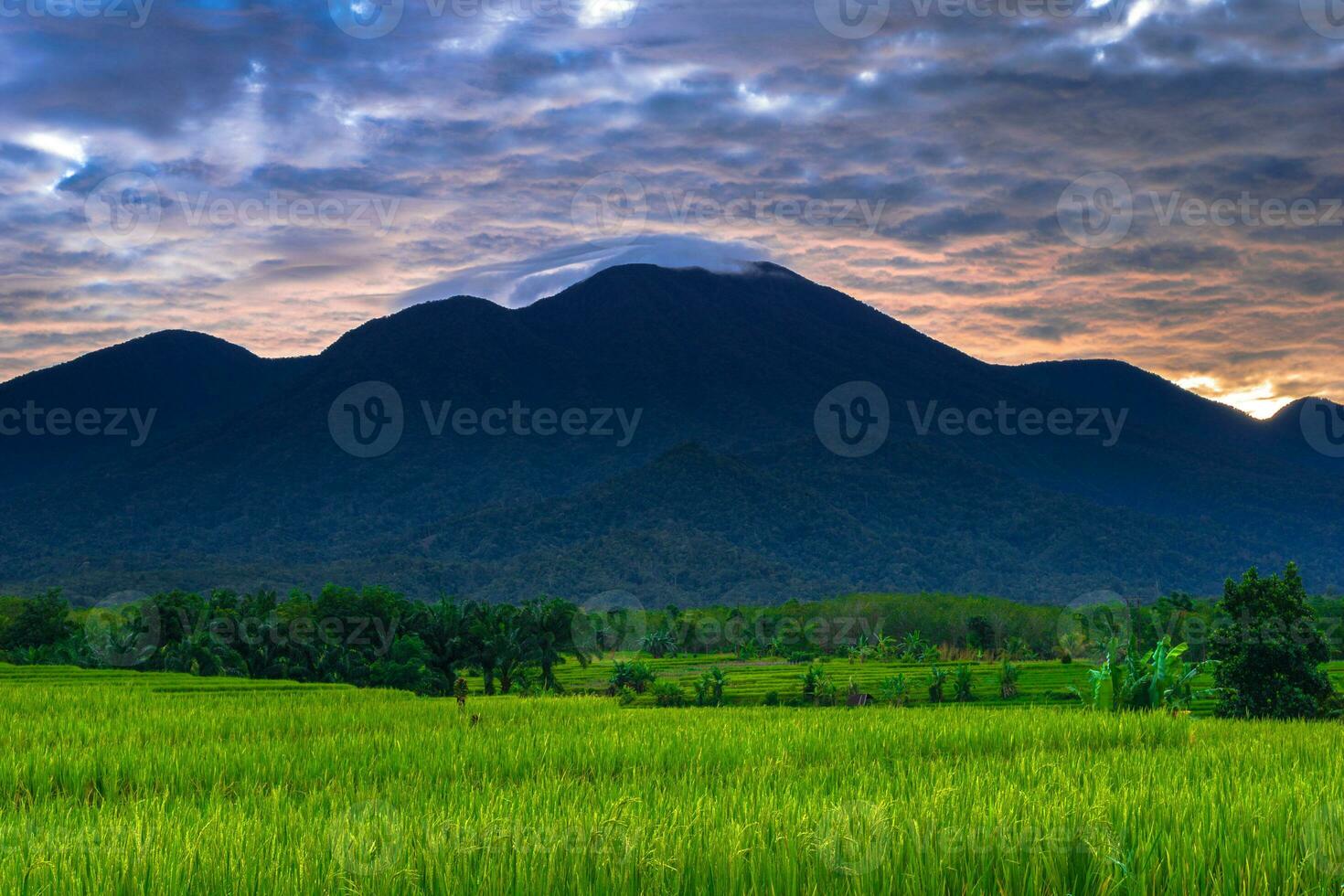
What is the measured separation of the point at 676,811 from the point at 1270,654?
35693mm

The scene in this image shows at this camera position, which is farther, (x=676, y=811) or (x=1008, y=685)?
(x=1008, y=685)

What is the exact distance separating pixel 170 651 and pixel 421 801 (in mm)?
65277

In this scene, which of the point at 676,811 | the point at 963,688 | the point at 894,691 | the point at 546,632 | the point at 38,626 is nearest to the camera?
the point at 676,811

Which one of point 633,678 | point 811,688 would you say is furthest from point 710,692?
point 633,678

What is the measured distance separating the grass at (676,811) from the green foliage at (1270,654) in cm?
1581

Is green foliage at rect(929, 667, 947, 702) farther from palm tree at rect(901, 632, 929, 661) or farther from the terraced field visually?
palm tree at rect(901, 632, 929, 661)

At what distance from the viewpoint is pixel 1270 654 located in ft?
124

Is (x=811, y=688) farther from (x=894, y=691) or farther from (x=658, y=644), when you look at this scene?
(x=658, y=644)

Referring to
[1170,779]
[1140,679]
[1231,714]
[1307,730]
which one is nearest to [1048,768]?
[1170,779]

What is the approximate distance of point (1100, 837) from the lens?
837 centimetres

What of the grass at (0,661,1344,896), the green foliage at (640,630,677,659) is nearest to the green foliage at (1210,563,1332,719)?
the grass at (0,661,1344,896)

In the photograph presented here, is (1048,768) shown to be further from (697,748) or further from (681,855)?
(681,855)

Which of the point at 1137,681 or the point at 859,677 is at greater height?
the point at 1137,681

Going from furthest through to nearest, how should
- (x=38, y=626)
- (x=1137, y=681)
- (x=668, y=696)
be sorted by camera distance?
1. (x=38, y=626)
2. (x=668, y=696)
3. (x=1137, y=681)
